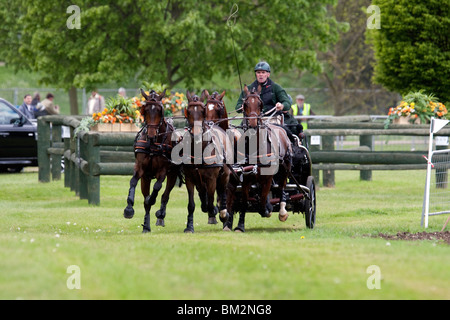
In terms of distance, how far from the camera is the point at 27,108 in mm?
29797

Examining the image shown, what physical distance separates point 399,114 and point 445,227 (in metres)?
8.08

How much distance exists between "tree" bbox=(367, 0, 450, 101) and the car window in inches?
416

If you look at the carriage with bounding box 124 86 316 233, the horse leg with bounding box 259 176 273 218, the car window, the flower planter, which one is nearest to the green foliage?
the car window

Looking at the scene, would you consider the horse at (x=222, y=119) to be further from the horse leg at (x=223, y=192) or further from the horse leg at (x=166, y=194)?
the horse leg at (x=166, y=194)

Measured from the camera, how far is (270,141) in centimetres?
1263

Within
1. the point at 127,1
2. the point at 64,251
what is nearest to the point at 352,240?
the point at 64,251

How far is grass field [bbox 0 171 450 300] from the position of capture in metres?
7.62

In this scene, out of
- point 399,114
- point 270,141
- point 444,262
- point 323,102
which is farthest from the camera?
point 323,102

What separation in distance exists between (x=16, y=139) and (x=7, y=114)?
34.8 inches

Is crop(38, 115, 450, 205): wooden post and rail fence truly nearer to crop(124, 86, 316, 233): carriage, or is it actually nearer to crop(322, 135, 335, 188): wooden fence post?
crop(322, 135, 335, 188): wooden fence post

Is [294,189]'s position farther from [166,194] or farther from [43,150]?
[43,150]

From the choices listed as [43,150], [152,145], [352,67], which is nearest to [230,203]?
[152,145]
